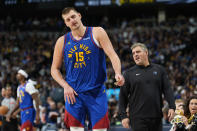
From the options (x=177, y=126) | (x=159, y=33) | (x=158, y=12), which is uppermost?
(x=158, y=12)

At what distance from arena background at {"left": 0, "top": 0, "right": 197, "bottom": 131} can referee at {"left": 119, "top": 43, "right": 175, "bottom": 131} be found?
709cm

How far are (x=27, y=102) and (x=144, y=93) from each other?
4073 millimetres

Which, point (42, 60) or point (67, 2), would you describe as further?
point (42, 60)

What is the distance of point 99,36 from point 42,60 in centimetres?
1705

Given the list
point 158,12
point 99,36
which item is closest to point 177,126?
point 99,36

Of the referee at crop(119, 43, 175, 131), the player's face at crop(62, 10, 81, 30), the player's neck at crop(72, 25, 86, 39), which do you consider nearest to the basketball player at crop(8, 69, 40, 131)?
the referee at crop(119, 43, 175, 131)

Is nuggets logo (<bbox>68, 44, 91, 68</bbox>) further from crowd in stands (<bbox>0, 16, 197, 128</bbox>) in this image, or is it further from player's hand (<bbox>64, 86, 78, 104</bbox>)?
crowd in stands (<bbox>0, 16, 197, 128</bbox>)

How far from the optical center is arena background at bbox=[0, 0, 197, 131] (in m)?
16.6

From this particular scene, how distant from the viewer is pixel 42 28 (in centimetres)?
2486

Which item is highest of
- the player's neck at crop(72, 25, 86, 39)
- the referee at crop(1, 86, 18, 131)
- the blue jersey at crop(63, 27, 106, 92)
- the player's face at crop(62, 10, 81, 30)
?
the player's face at crop(62, 10, 81, 30)

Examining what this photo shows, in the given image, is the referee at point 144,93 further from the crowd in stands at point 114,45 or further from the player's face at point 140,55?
the crowd in stands at point 114,45

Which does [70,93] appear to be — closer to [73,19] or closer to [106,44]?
[106,44]

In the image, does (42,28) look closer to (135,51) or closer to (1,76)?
(1,76)

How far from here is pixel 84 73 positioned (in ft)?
14.2
